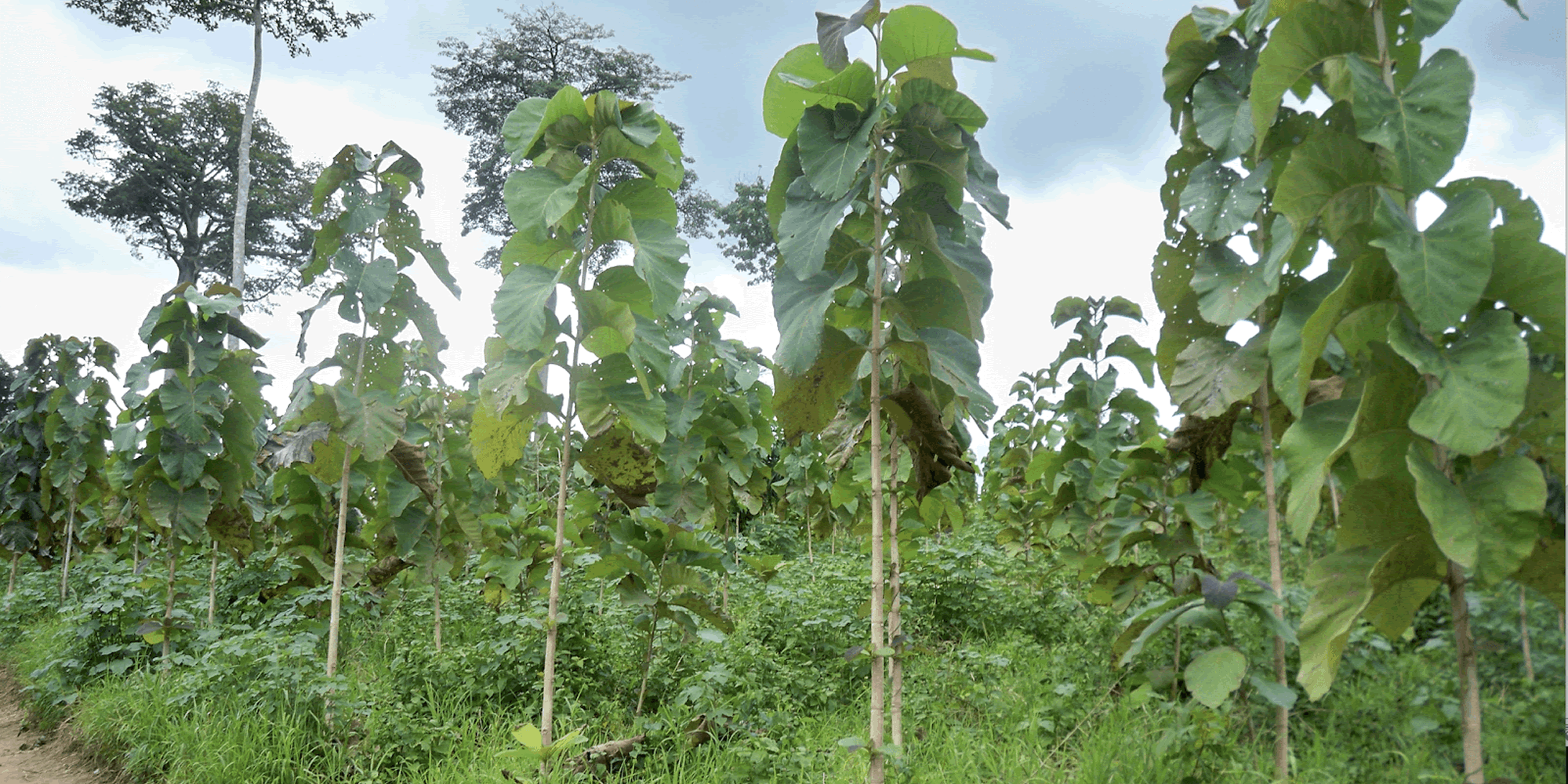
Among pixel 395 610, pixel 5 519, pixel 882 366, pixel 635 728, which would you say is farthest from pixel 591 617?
pixel 5 519

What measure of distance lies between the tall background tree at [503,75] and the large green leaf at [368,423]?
1346 centimetres

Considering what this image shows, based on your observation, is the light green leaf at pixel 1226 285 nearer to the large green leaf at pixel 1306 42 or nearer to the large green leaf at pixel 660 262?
the large green leaf at pixel 1306 42

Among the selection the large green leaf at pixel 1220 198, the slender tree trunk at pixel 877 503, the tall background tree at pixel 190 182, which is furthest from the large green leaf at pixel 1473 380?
the tall background tree at pixel 190 182

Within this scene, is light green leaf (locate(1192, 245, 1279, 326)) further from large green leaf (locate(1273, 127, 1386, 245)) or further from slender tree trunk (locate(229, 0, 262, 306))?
slender tree trunk (locate(229, 0, 262, 306))

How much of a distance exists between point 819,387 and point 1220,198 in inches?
52.8

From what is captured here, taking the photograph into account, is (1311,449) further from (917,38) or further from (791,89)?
(791,89)

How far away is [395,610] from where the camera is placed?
6.39 meters

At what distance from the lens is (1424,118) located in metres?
1.55

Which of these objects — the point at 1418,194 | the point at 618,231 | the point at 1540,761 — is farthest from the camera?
the point at 618,231

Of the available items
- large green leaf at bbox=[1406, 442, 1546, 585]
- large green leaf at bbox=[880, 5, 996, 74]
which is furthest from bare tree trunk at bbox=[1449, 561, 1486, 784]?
Result: large green leaf at bbox=[880, 5, 996, 74]

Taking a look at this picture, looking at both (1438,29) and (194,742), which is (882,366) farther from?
(194,742)

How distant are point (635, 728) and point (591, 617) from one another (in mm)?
1538

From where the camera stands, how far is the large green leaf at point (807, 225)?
7.97 ft

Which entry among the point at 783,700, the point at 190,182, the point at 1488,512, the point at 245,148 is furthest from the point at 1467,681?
the point at 190,182
